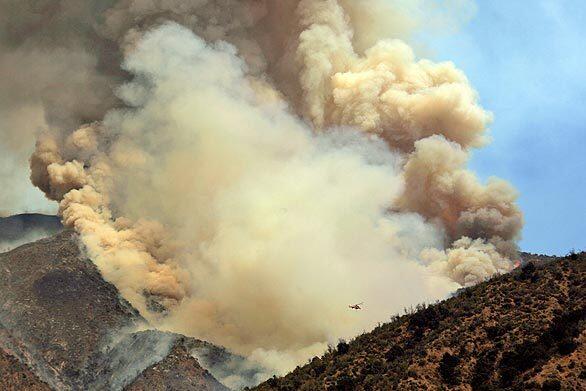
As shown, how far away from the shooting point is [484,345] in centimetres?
5912

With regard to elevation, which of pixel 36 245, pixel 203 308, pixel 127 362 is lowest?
pixel 127 362

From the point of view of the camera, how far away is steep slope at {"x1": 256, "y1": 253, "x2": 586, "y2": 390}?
52594mm

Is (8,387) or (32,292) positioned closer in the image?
(8,387)

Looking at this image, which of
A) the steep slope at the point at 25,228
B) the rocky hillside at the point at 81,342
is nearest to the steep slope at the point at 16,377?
the rocky hillside at the point at 81,342

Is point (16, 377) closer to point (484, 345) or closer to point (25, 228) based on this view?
point (484, 345)

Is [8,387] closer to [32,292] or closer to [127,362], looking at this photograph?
[127,362]

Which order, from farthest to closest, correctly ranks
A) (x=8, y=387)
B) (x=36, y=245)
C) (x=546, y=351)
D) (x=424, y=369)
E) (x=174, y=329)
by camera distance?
(x=36, y=245)
(x=174, y=329)
(x=8, y=387)
(x=424, y=369)
(x=546, y=351)

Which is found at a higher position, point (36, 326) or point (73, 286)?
point (73, 286)

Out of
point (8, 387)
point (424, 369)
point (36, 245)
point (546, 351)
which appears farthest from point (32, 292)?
point (546, 351)

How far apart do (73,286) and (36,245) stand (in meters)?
16.5

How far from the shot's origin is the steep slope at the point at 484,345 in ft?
173

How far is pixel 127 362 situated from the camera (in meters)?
108

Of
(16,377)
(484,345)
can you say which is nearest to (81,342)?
(16,377)

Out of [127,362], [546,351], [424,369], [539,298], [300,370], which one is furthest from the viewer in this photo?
[127,362]
